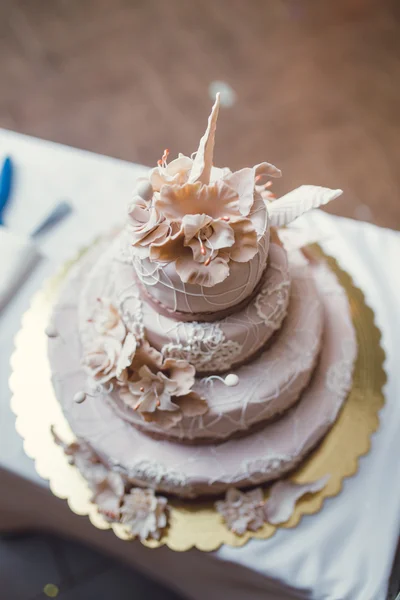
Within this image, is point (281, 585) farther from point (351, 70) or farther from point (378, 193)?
point (351, 70)

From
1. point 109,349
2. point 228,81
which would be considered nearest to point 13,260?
point 109,349

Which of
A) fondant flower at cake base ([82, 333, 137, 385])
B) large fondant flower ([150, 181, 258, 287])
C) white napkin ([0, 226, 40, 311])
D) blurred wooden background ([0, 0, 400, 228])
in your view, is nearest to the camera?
large fondant flower ([150, 181, 258, 287])

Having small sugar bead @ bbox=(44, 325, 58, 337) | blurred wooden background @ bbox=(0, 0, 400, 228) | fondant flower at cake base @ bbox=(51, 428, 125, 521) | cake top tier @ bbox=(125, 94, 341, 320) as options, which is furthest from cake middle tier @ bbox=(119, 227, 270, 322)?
blurred wooden background @ bbox=(0, 0, 400, 228)

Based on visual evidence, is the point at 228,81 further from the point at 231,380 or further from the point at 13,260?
the point at 231,380

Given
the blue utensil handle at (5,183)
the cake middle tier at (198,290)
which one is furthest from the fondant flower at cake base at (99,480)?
the blue utensil handle at (5,183)

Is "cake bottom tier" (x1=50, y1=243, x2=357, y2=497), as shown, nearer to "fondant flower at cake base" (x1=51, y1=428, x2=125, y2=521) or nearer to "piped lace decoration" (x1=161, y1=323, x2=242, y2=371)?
"fondant flower at cake base" (x1=51, y1=428, x2=125, y2=521)
